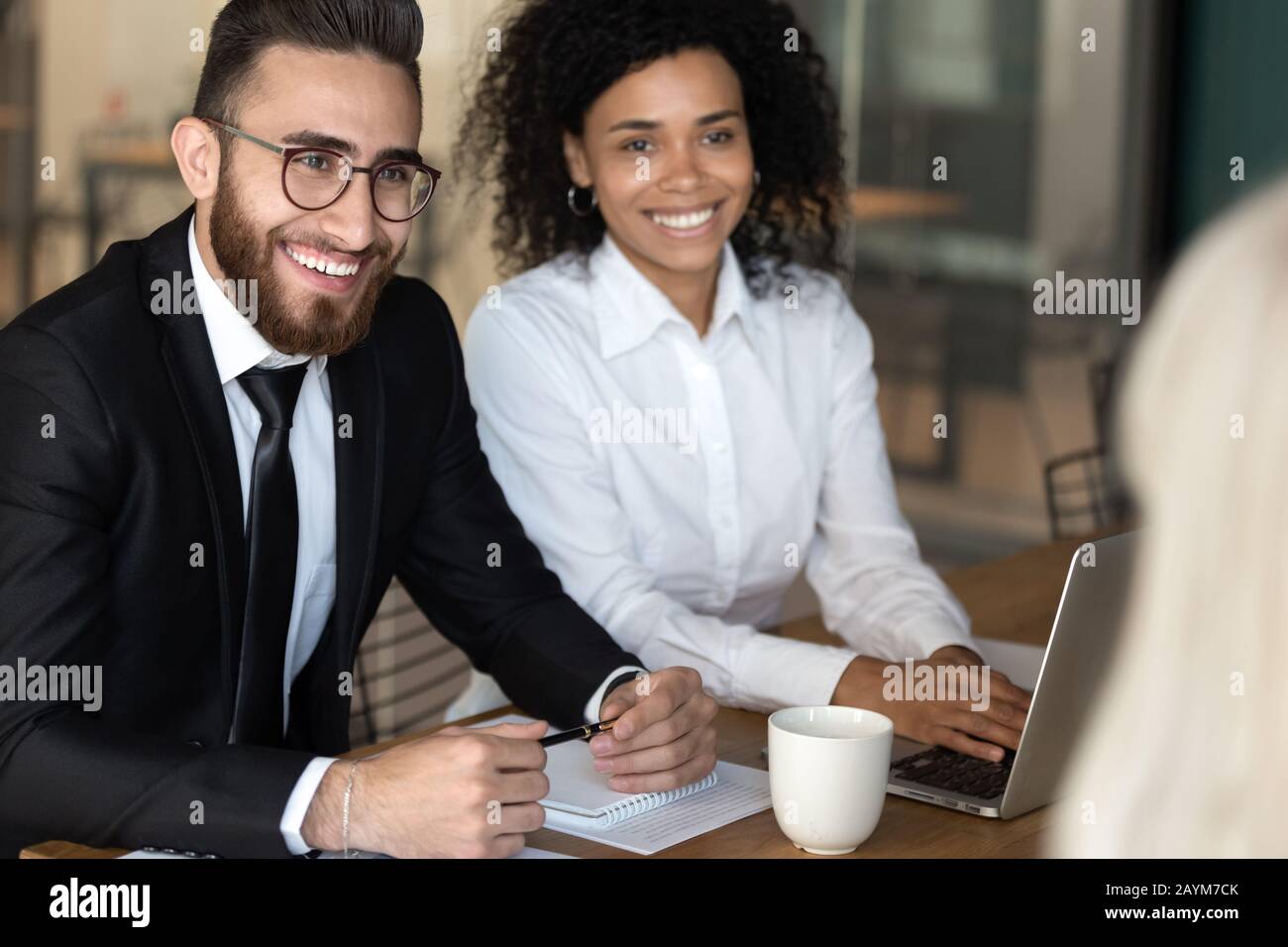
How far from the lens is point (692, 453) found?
96.5 inches

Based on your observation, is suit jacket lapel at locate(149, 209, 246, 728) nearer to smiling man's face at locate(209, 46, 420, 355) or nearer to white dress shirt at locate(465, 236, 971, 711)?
smiling man's face at locate(209, 46, 420, 355)

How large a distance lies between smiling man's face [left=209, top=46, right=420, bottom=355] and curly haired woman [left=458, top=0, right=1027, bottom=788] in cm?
57

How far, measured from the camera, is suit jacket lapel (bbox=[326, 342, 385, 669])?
6.18 feet

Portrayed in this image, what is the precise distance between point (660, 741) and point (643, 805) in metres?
0.07

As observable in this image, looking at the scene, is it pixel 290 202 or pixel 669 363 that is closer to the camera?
pixel 290 202

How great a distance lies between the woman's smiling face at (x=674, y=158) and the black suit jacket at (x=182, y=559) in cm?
45

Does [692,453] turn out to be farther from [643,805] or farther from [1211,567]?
[1211,567]

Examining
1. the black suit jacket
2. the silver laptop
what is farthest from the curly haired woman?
the silver laptop

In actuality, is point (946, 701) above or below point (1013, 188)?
below

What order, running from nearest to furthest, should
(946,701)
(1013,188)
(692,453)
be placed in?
(946,701)
(692,453)
(1013,188)

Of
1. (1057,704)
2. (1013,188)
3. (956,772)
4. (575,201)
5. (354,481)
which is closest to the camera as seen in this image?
(1057,704)

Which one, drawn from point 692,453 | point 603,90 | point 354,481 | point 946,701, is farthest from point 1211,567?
point 603,90

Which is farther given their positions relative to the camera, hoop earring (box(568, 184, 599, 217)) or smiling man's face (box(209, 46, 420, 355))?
hoop earring (box(568, 184, 599, 217))

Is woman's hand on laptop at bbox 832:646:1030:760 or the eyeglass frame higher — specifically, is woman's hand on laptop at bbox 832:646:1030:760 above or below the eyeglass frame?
below
